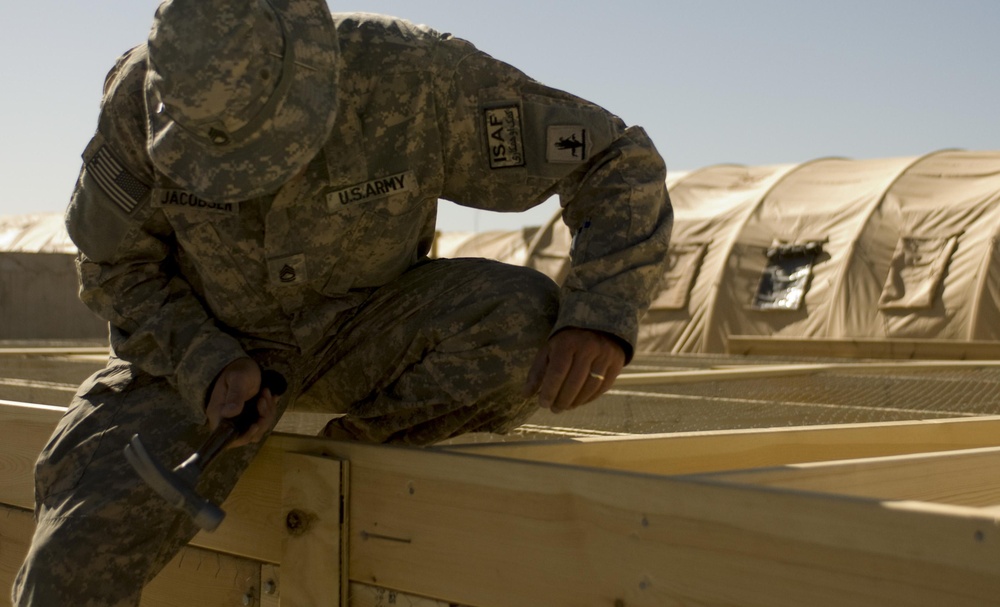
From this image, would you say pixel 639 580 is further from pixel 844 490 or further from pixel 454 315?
pixel 454 315

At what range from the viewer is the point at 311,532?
67.5 inches

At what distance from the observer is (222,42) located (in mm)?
1666

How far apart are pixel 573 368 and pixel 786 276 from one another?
29.2 ft

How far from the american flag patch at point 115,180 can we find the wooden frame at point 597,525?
503 mm

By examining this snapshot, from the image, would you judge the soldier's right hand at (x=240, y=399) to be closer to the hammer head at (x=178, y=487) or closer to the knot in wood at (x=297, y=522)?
the knot in wood at (x=297, y=522)

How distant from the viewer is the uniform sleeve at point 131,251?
74.4 inches

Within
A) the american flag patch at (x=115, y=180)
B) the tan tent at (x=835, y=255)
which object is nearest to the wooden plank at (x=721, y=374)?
the american flag patch at (x=115, y=180)

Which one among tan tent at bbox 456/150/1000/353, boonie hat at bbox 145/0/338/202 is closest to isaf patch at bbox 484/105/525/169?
boonie hat at bbox 145/0/338/202

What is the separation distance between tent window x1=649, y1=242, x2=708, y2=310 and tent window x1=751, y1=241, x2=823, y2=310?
2.39 ft

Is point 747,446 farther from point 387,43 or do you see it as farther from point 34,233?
point 34,233

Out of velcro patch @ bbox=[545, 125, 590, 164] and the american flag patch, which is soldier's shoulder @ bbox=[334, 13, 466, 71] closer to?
velcro patch @ bbox=[545, 125, 590, 164]

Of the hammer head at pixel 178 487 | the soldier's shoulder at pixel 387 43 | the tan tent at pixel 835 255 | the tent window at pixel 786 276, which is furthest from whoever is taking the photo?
the tent window at pixel 786 276

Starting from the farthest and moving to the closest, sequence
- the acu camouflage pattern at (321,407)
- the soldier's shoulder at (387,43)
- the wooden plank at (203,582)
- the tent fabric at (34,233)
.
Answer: the tent fabric at (34,233) → the soldier's shoulder at (387,43) → the wooden plank at (203,582) → the acu camouflage pattern at (321,407)

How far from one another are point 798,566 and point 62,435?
125cm
